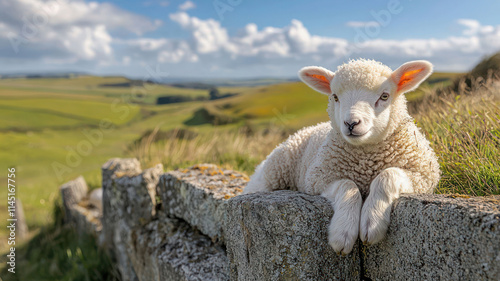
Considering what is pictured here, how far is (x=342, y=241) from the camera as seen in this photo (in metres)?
2.02

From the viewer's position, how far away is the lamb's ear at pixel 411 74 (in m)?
2.28

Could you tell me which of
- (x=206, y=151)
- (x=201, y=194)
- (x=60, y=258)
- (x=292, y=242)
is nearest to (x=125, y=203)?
(x=201, y=194)

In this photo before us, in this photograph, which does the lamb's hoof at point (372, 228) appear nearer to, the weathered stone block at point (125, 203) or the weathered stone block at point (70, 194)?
the weathered stone block at point (125, 203)

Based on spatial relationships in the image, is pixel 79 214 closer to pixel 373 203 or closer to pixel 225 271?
pixel 225 271

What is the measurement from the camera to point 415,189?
2.29 m

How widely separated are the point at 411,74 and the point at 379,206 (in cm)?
93

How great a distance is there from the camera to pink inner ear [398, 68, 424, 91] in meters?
2.31

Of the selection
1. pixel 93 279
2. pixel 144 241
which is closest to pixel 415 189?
pixel 144 241

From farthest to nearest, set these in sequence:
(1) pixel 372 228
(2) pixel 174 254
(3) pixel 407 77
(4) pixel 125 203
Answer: (4) pixel 125 203 → (2) pixel 174 254 → (3) pixel 407 77 → (1) pixel 372 228

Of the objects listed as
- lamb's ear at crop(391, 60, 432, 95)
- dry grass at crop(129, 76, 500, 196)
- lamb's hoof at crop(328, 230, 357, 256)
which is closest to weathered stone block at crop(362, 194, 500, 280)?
lamb's hoof at crop(328, 230, 357, 256)

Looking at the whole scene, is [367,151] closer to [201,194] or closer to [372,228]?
[372,228]

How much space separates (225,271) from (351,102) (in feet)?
6.28

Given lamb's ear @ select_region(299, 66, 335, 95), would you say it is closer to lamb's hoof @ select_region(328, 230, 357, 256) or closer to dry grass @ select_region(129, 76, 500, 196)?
lamb's hoof @ select_region(328, 230, 357, 256)

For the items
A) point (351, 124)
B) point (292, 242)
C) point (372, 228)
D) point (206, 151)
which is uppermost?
point (351, 124)
